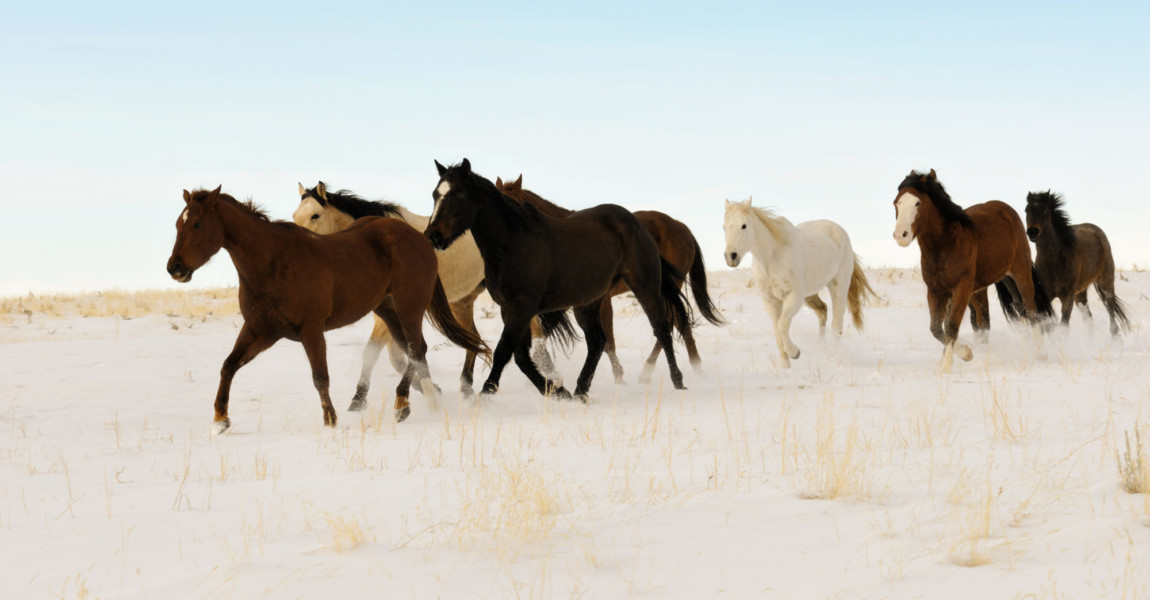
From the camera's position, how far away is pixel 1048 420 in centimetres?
643

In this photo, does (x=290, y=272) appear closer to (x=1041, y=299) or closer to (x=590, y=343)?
(x=590, y=343)

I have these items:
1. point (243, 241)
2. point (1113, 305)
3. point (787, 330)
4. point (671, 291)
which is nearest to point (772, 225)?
point (787, 330)

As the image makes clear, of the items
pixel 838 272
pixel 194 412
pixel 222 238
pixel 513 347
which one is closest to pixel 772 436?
pixel 513 347

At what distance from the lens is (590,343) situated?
8.69 m

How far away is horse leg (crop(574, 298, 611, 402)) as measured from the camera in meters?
8.33

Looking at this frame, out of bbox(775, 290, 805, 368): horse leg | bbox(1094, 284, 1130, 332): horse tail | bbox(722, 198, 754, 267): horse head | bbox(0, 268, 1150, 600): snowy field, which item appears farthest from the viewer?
bbox(1094, 284, 1130, 332): horse tail

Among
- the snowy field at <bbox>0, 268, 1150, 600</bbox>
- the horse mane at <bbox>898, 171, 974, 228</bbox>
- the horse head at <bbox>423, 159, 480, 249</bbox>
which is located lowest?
the snowy field at <bbox>0, 268, 1150, 600</bbox>

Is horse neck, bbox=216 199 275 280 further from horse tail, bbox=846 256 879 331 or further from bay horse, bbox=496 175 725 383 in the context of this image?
horse tail, bbox=846 256 879 331

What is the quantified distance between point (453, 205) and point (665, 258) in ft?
10.0

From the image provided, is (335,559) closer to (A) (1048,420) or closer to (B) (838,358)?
(A) (1048,420)

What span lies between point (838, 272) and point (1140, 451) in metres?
8.14

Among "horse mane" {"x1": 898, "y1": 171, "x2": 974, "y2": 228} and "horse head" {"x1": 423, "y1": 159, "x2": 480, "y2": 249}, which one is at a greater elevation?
"horse mane" {"x1": 898, "y1": 171, "x2": 974, "y2": 228}

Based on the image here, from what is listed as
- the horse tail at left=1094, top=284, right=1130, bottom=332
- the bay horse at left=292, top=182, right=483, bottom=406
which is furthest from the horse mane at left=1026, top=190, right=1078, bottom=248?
the bay horse at left=292, top=182, right=483, bottom=406

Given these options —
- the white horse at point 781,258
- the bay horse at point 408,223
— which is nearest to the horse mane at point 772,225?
the white horse at point 781,258
